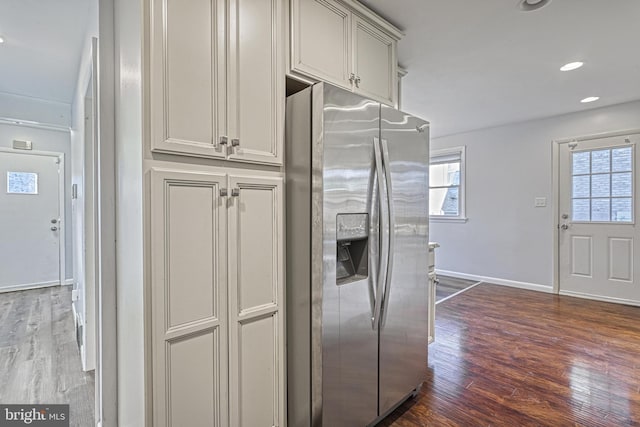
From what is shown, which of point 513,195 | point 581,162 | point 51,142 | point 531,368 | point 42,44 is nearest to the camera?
point 531,368

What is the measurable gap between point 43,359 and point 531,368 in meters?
3.85

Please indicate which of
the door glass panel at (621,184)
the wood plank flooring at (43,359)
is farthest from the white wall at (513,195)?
the wood plank flooring at (43,359)

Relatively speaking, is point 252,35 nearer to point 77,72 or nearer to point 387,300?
point 387,300

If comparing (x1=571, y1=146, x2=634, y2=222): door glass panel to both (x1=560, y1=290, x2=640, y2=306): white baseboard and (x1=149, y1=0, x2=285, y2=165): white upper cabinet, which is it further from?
(x1=149, y1=0, x2=285, y2=165): white upper cabinet

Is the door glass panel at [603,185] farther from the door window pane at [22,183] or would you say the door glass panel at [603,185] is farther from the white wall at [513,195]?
the door window pane at [22,183]

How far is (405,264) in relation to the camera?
1.84 metres

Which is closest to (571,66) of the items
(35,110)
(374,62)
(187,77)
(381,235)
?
(374,62)

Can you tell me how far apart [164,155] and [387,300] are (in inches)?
50.1

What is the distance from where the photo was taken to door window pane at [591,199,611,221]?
4051 millimetres

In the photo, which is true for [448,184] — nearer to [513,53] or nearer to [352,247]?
[513,53]

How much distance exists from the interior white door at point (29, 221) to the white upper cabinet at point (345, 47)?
195 inches

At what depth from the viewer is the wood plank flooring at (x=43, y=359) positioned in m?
2.02


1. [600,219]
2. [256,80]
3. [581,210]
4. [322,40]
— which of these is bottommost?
[600,219]

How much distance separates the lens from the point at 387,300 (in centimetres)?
169
